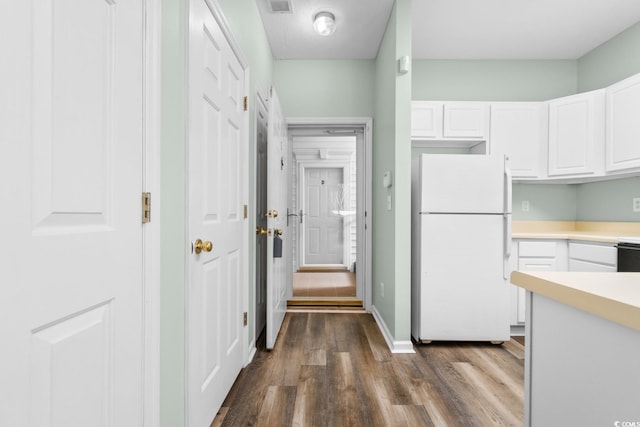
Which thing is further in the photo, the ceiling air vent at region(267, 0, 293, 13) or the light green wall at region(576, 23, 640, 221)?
the light green wall at region(576, 23, 640, 221)

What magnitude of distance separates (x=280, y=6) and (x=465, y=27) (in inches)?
65.9

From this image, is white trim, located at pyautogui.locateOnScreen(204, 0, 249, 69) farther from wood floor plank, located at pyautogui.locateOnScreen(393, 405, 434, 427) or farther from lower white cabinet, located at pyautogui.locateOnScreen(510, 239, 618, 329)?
lower white cabinet, located at pyautogui.locateOnScreen(510, 239, 618, 329)

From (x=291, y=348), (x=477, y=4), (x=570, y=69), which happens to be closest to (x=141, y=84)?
(x=291, y=348)

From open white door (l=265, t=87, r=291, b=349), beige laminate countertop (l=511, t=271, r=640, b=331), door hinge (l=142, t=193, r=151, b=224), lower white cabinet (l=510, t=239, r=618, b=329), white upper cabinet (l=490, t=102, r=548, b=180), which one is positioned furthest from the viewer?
white upper cabinet (l=490, t=102, r=548, b=180)

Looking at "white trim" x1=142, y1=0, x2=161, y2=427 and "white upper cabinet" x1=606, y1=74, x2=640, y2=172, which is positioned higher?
"white upper cabinet" x1=606, y1=74, x2=640, y2=172

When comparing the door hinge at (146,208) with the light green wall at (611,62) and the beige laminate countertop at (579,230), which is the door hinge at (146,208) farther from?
the light green wall at (611,62)

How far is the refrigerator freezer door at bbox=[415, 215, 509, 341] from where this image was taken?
2.47 metres

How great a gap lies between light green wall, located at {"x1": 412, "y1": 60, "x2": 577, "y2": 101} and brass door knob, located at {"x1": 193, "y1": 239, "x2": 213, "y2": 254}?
2.91 meters

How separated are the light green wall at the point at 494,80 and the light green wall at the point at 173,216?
112 inches

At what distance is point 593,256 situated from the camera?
2516mm

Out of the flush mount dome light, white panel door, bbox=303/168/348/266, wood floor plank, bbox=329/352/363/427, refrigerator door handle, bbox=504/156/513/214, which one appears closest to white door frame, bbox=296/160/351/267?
white panel door, bbox=303/168/348/266

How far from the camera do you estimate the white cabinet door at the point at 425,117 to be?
3.11 meters

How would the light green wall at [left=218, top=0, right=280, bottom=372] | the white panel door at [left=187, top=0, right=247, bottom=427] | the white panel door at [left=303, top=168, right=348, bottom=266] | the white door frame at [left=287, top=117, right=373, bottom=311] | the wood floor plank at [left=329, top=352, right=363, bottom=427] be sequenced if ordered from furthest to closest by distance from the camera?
1. the white panel door at [left=303, top=168, right=348, bottom=266]
2. the white door frame at [left=287, top=117, right=373, bottom=311]
3. the light green wall at [left=218, top=0, right=280, bottom=372]
4. the wood floor plank at [left=329, top=352, right=363, bottom=427]
5. the white panel door at [left=187, top=0, right=247, bottom=427]

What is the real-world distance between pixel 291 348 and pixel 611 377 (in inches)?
82.7
